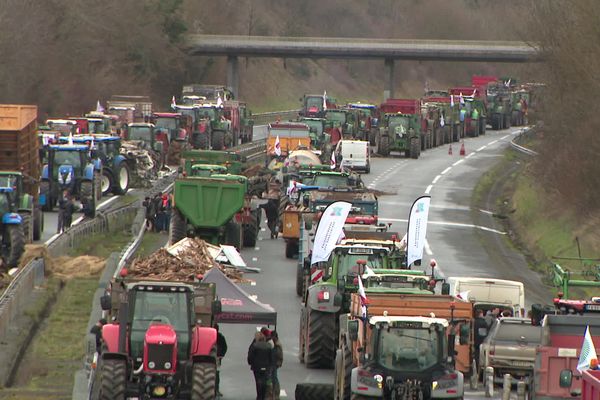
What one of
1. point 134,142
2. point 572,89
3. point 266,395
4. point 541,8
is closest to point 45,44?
point 134,142

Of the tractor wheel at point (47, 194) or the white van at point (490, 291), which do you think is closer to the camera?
the white van at point (490, 291)

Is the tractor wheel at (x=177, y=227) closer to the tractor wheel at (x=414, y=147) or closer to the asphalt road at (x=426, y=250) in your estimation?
the asphalt road at (x=426, y=250)

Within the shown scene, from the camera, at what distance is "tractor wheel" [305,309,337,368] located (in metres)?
28.7

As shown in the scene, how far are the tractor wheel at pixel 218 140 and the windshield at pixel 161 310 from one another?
179 ft

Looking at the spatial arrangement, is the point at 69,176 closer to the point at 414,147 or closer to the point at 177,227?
the point at 177,227

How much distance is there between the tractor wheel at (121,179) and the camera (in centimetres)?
5903

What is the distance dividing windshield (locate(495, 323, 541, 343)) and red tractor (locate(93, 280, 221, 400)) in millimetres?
5497

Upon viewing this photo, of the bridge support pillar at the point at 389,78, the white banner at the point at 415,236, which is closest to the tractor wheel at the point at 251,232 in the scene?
the white banner at the point at 415,236

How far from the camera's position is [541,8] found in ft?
214

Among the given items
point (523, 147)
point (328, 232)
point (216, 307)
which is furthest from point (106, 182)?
point (216, 307)

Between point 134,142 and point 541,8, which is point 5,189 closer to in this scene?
point 134,142

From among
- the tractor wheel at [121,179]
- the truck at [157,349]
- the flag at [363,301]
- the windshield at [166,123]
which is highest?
the flag at [363,301]

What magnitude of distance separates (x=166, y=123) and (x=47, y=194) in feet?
67.4

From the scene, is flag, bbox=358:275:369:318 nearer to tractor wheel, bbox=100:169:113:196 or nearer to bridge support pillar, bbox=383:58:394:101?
tractor wheel, bbox=100:169:113:196
